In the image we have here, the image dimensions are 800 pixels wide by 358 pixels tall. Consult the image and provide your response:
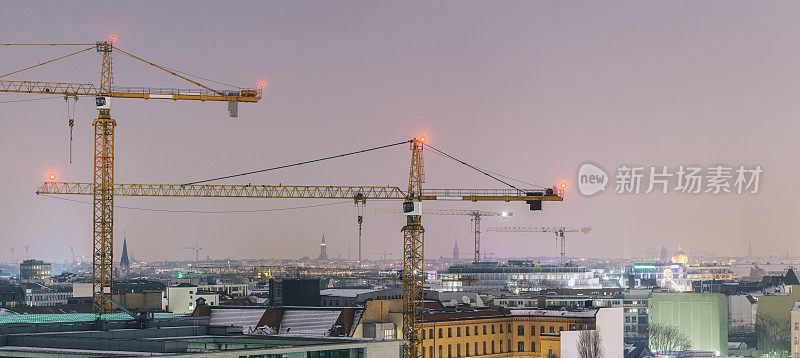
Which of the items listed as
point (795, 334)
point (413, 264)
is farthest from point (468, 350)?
point (795, 334)

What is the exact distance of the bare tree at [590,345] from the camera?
12650 centimetres

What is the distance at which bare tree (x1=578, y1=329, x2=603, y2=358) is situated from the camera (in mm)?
126500

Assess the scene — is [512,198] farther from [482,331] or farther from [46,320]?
[46,320]

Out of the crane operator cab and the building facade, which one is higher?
the crane operator cab

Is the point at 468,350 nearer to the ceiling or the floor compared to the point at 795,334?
nearer to the ceiling

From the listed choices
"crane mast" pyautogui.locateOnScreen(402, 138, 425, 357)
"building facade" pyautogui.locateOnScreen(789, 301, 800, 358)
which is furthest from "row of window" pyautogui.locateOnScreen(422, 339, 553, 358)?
"building facade" pyautogui.locateOnScreen(789, 301, 800, 358)

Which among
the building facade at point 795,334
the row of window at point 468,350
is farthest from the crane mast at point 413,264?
the building facade at point 795,334

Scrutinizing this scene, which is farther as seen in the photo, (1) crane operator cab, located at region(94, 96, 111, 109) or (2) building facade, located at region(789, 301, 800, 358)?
(2) building facade, located at region(789, 301, 800, 358)

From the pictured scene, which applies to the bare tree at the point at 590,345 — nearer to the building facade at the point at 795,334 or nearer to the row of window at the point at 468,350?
the row of window at the point at 468,350

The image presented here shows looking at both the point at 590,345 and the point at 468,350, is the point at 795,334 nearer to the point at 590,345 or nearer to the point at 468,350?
the point at 590,345

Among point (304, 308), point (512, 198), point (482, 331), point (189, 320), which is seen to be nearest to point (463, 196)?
point (512, 198)

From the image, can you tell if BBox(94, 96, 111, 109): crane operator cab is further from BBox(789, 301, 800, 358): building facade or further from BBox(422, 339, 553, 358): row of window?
BBox(789, 301, 800, 358): building facade

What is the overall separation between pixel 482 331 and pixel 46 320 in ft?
180

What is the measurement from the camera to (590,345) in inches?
5039
